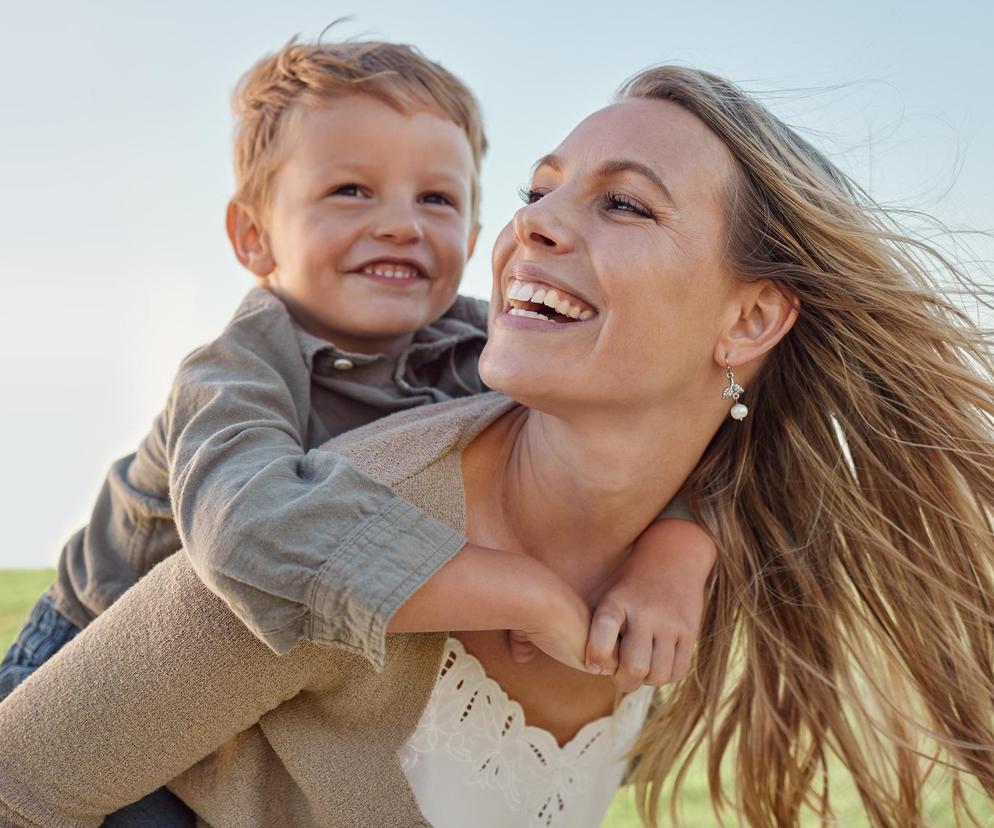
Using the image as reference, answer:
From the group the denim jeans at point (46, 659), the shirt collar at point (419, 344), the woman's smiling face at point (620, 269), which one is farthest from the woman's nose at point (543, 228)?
the denim jeans at point (46, 659)

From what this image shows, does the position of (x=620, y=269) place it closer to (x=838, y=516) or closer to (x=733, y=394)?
(x=733, y=394)

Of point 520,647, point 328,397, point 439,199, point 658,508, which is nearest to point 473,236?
point 439,199

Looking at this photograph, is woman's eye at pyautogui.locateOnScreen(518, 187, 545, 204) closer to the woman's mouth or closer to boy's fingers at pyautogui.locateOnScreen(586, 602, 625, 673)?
the woman's mouth

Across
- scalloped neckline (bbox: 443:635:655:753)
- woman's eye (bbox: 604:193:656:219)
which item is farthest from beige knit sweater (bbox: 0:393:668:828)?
woman's eye (bbox: 604:193:656:219)

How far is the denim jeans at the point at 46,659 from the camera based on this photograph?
2246mm

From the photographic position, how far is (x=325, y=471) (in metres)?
1.98

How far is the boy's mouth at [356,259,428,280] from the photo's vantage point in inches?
117

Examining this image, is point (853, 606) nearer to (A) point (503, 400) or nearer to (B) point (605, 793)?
(B) point (605, 793)

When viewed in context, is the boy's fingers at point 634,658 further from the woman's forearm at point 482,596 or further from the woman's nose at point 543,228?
the woman's nose at point 543,228

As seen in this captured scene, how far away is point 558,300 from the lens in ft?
7.16

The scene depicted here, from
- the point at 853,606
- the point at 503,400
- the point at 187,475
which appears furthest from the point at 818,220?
the point at 187,475

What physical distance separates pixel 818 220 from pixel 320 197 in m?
1.30

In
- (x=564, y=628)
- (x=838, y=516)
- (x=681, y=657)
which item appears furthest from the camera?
(x=838, y=516)

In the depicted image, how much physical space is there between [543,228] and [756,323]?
0.54m
